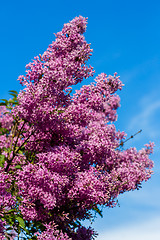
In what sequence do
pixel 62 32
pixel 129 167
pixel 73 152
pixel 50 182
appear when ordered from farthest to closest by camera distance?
pixel 129 167 < pixel 62 32 < pixel 73 152 < pixel 50 182

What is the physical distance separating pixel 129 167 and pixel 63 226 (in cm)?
253

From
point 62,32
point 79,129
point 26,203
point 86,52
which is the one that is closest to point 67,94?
point 79,129

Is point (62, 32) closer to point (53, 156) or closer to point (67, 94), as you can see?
point (67, 94)

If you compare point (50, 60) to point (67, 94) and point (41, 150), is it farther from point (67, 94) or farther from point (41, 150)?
point (41, 150)

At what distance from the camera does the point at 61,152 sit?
6.08 meters

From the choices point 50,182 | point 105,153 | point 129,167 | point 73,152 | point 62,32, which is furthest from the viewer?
point 129,167

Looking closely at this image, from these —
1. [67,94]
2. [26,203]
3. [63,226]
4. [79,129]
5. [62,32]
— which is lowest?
[63,226]

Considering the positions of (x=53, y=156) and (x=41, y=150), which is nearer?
(x=53, y=156)

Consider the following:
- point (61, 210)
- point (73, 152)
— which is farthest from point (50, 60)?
point (61, 210)

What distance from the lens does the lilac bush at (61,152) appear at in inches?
235

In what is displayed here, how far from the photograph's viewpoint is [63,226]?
21.8ft

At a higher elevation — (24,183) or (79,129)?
(79,129)

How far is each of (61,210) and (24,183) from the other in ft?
4.06

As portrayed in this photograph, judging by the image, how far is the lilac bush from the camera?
5.96 meters
